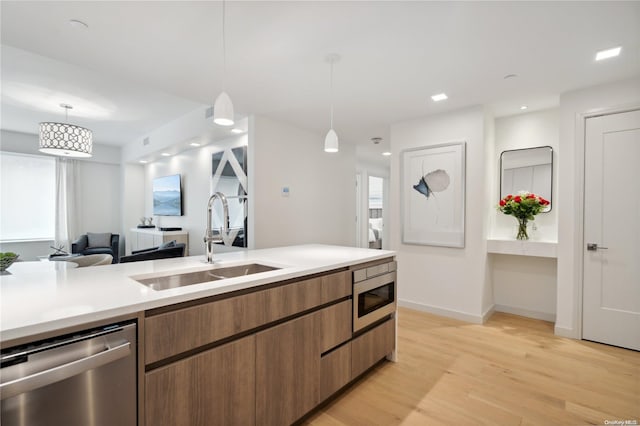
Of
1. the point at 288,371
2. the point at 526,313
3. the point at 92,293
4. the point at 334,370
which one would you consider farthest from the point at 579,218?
the point at 92,293

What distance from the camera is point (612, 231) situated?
2836mm

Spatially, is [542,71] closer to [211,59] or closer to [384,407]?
[211,59]

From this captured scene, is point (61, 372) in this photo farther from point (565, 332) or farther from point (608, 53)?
point (565, 332)

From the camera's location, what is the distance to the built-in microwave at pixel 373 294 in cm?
213

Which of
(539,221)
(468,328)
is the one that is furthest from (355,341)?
(539,221)

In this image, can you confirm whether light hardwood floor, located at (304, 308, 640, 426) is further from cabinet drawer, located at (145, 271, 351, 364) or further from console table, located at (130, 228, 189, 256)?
console table, located at (130, 228, 189, 256)

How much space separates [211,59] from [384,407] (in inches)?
114

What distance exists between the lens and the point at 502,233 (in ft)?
12.6

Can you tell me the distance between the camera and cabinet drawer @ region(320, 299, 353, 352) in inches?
73.3

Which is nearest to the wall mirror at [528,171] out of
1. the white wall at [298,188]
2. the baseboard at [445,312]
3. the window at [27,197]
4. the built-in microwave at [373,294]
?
the baseboard at [445,312]

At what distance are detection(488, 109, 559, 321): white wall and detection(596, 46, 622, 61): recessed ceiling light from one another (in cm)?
123

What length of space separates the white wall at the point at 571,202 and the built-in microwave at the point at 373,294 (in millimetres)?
1975

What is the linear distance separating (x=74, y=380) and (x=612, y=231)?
4073 millimetres

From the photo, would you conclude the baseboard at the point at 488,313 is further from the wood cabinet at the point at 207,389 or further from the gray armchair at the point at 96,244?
the gray armchair at the point at 96,244
